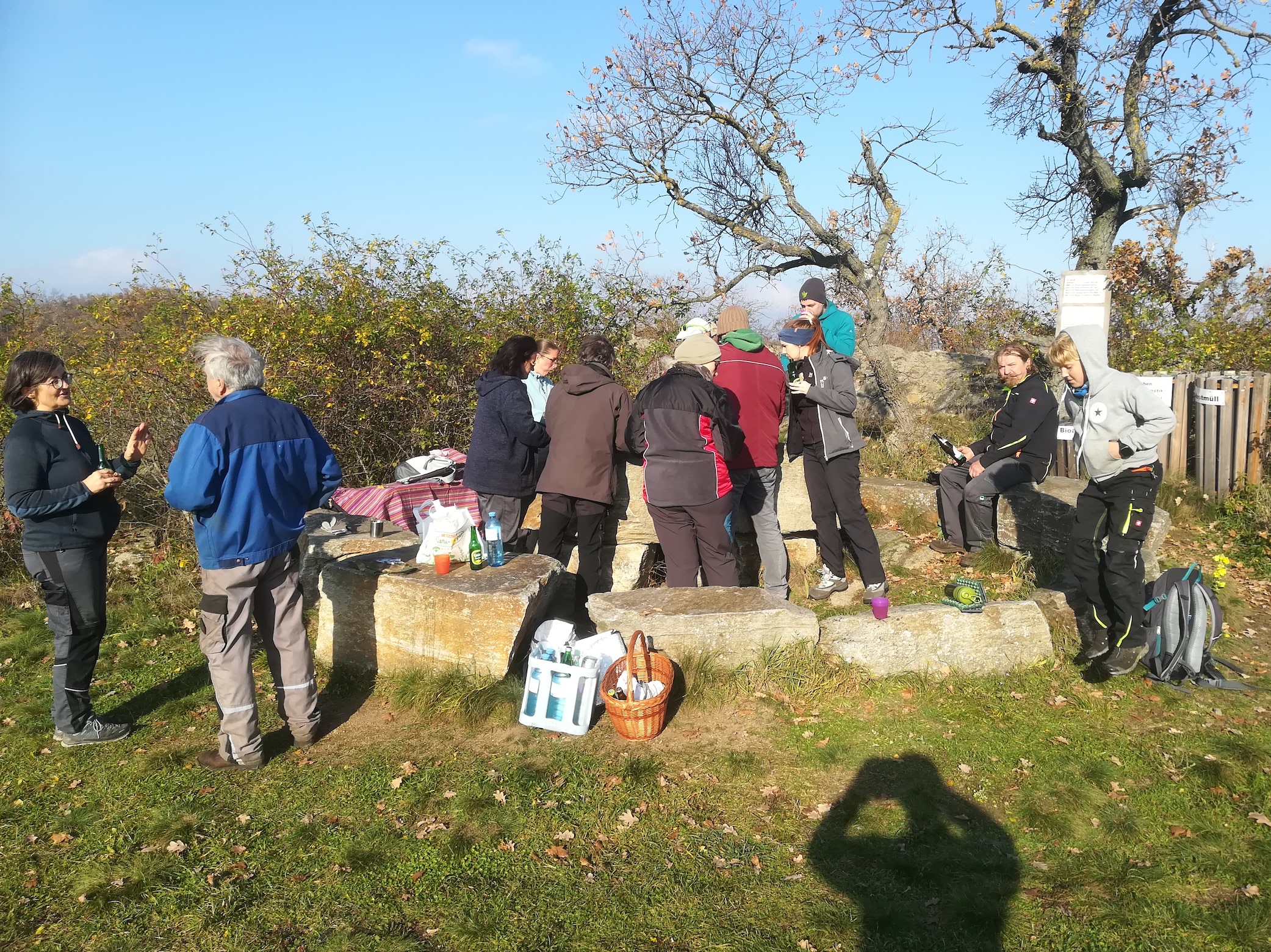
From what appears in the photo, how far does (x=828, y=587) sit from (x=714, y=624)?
1616mm

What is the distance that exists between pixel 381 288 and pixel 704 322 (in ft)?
12.9

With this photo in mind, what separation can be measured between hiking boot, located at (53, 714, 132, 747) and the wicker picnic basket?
274 cm

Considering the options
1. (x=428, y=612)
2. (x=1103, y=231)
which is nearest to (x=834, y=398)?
(x=428, y=612)

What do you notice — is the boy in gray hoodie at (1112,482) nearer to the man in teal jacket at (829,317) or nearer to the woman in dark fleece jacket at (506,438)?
the man in teal jacket at (829,317)

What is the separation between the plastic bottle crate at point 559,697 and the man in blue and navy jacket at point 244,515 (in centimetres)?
122

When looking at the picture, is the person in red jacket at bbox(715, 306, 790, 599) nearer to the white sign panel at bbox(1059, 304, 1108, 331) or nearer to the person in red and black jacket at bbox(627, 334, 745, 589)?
the person in red and black jacket at bbox(627, 334, 745, 589)

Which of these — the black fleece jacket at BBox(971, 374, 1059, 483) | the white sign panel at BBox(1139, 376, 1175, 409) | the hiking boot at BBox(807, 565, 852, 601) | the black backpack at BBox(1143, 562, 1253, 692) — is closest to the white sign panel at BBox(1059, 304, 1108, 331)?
the white sign panel at BBox(1139, 376, 1175, 409)

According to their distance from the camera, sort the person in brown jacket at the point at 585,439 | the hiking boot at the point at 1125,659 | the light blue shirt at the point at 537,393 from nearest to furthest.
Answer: the hiking boot at the point at 1125,659 < the person in brown jacket at the point at 585,439 < the light blue shirt at the point at 537,393

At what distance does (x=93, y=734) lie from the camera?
444cm

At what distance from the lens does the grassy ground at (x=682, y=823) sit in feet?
10.1

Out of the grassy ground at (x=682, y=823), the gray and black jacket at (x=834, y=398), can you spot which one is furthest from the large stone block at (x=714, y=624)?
the gray and black jacket at (x=834, y=398)

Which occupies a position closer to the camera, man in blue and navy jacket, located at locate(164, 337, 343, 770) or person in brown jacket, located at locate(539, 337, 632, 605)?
man in blue and navy jacket, located at locate(164, 337, 343, 770)

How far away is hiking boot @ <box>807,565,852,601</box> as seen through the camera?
6.09 meters

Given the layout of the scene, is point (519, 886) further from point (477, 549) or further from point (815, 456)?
point (815, 456)
